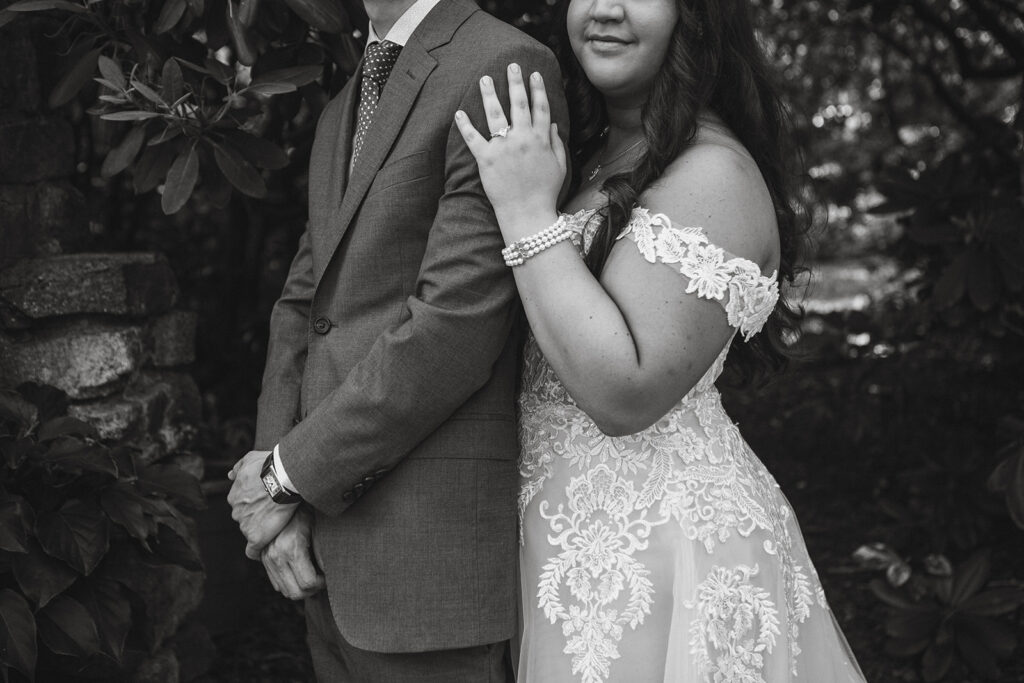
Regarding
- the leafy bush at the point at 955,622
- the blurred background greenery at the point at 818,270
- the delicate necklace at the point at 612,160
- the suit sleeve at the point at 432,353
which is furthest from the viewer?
the leafy bush at the point at 955,622

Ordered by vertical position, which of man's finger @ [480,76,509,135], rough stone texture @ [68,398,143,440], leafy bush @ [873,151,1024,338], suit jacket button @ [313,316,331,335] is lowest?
leafy bush @ [873,151,1024,338]

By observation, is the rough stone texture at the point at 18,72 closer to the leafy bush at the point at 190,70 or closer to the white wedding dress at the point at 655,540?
the leafy bush at the point at 190,70

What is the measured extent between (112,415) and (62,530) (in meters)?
0.49

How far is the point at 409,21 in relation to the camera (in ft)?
5.77

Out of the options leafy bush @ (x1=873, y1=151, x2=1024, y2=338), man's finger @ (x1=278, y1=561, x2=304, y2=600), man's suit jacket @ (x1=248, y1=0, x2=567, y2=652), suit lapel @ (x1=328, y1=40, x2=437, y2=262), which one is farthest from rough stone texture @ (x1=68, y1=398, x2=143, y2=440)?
leafy bush @ (x1=873, y1=151, x2=1024, y2=338)

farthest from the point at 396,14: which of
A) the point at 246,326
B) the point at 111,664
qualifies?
the point at 246,326

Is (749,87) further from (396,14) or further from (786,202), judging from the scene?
(396,14)

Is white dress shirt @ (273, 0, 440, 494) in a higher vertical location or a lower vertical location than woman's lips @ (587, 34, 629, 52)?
higher

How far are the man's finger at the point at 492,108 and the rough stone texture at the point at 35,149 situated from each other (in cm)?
131

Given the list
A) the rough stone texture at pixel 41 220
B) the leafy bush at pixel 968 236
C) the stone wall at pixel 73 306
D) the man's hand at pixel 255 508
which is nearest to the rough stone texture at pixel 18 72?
the stone wall at pixel 73 306

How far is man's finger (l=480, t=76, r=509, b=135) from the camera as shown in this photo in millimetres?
1610

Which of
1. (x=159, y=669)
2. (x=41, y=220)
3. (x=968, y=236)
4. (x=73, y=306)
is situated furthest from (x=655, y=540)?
(x=968, y=236)

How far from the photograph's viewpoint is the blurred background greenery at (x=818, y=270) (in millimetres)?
2256

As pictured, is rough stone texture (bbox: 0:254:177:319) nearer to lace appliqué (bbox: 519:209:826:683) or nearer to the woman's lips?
lace appliqué (bbox: 519:209:826:683)
